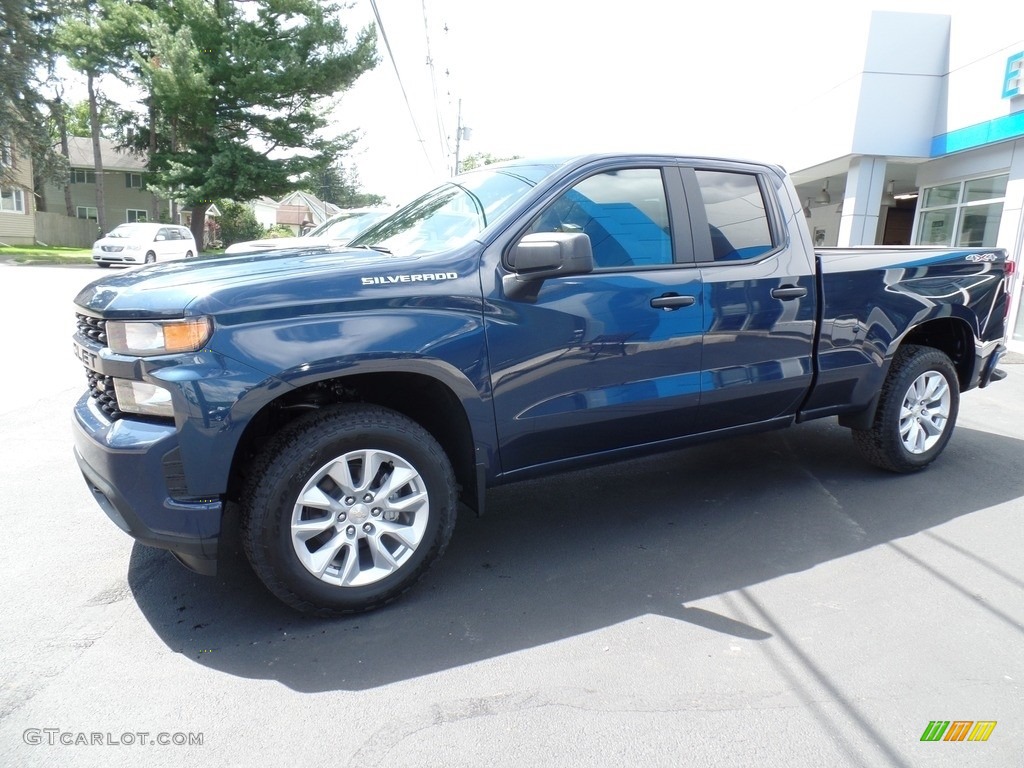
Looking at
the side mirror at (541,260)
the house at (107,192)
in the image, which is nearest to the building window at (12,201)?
the house at (107,192)

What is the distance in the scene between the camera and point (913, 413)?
15.9ft

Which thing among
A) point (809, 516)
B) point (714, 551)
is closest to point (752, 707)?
point (714, 551)

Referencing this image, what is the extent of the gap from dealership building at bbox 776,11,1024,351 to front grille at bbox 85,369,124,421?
1291 cm

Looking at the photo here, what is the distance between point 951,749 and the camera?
7.91ft

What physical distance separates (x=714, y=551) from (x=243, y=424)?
95.0 inches

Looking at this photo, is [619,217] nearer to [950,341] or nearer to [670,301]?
[670,301]

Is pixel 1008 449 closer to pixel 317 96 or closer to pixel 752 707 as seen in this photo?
pixel 752 707

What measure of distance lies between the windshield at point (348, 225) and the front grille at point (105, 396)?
7725 millimetres

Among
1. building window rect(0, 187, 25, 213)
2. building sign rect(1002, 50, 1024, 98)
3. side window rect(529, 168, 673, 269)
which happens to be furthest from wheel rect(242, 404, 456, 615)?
building window rect(0, 187, 25, 213)

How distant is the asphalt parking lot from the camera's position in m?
2.44

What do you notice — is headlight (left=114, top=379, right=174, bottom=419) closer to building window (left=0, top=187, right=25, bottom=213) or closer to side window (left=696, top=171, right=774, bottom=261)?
side window (left=696, top=171, right=774, bottom=261)

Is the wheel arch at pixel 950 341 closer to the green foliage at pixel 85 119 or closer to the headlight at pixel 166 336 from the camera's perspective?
the headlight at pixel 166 336

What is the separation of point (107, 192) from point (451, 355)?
51727mm

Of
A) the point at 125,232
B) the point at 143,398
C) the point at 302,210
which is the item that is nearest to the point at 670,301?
the point at 143,398
